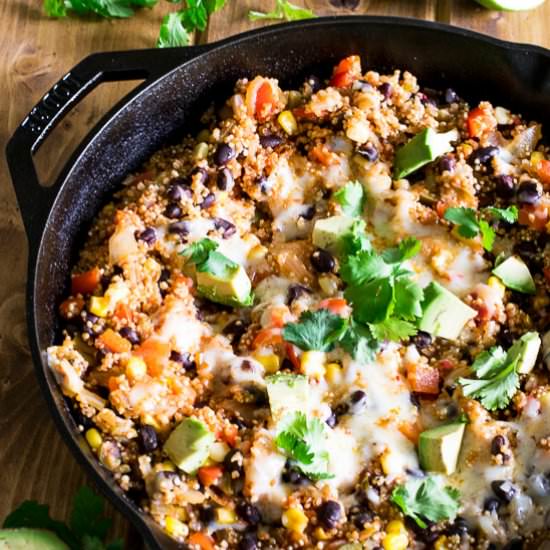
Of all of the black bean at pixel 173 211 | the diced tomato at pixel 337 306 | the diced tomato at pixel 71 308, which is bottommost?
the diced tomato at pixel 71 308

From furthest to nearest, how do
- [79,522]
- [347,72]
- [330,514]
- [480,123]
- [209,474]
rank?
[347,72] < [480,123] < [79,522] < [209,474] < [330,514]

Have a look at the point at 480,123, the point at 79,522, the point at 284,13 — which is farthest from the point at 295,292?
the point at 284,13

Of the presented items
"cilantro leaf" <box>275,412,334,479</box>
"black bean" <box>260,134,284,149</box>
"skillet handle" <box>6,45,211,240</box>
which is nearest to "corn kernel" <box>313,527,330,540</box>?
"cilantro leaf" <box>275,412,334,479</box>

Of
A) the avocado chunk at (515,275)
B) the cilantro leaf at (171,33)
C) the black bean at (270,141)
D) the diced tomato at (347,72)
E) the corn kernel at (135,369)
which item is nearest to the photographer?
the corn kernel at (135,369)

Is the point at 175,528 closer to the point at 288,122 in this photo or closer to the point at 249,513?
the point at 249,513

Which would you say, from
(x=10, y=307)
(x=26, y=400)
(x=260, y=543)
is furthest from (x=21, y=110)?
(x=260, y=543)

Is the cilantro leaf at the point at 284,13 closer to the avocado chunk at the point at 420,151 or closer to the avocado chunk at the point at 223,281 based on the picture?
the avocado chunk at the point at 420,151

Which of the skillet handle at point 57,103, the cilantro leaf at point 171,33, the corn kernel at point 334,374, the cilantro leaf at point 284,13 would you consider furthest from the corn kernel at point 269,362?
the cilantro leaf at point 284,13
